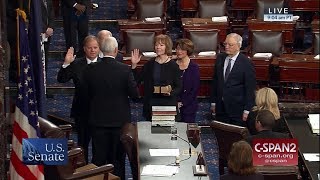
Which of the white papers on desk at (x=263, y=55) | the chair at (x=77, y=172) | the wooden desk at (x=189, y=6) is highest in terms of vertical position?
the wooden desk at (x=189, y=6)

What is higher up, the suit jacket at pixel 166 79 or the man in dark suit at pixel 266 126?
the suit jacket at pixel 166 79

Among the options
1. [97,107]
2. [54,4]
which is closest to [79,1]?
[54,4]

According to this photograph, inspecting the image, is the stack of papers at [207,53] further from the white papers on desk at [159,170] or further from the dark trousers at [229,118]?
the white papers on desk at [159,170]

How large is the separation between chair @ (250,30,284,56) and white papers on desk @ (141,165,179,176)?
14.4 feet

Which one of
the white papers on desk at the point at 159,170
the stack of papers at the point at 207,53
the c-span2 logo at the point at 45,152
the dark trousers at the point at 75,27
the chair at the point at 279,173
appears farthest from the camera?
the dark trousers at the point at 75,27

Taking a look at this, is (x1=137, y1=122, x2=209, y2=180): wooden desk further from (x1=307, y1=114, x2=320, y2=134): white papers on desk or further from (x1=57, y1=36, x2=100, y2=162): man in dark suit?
(x1=307, y1=114, x2=320, y2=134): white papers on desk

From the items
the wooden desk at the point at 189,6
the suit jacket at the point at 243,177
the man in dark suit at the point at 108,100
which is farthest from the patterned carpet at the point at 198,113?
the suit jacket at the point at 243,177

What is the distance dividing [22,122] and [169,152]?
5.58ft

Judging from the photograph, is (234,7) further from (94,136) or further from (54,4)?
(94,136)

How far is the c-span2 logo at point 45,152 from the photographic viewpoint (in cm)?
707

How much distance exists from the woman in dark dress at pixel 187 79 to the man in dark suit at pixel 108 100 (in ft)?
3.66

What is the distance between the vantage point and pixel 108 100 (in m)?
8.67

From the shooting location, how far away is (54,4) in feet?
48.0

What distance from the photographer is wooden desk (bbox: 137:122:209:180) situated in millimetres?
7883
